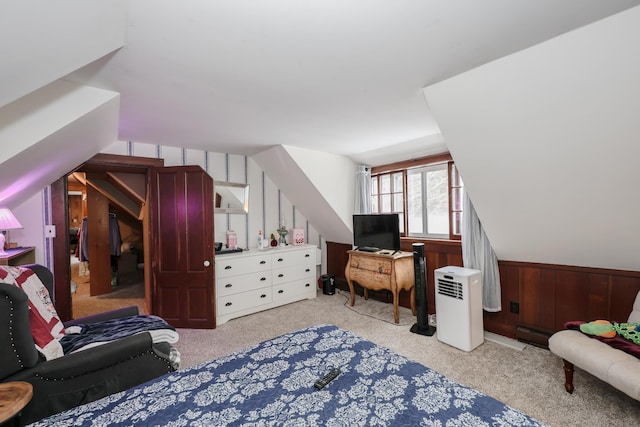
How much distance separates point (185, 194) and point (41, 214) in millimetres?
1459

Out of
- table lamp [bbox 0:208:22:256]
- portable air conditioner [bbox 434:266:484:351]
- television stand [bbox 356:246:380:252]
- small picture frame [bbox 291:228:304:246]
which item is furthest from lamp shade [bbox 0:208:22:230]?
portable air conditioner [bbox 434:266:484:351]

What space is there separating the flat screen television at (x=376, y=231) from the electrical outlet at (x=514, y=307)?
140 centimetres

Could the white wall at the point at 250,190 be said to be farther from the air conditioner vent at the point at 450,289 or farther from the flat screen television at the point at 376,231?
the air conditioner vent at the point at 450,289

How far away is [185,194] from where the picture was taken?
3.65 m

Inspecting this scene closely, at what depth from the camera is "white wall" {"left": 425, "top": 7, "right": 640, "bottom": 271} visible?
1.58m

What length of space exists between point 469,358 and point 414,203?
7.04ft

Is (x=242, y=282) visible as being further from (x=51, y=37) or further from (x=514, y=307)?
(x=514, y=307)

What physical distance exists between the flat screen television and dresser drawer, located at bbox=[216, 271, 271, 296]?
149 centimetres

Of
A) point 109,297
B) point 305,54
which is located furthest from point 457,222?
point 109,297

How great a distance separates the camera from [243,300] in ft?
13.0

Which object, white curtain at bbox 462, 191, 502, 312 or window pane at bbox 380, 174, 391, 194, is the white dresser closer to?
window pane at bbox 380, 174, 391, 194

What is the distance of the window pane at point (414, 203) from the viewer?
4141mm

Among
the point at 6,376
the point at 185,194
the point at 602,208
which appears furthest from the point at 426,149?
the point at 6,376

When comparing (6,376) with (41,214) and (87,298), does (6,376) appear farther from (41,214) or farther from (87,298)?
(87,298)
